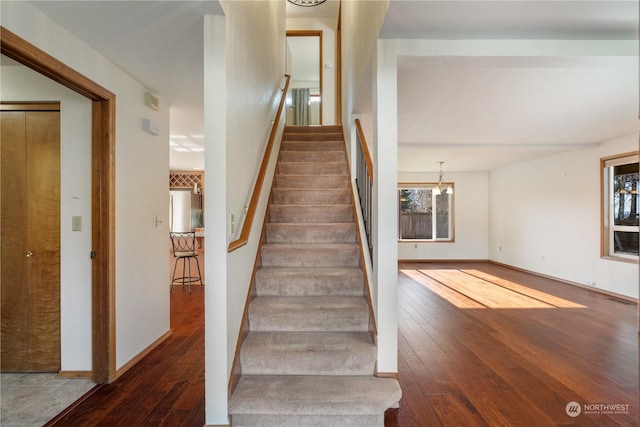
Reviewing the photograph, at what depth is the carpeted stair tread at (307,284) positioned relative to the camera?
8.95ft

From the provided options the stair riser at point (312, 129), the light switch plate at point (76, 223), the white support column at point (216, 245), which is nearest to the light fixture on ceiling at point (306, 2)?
the stair riser at point (312, 129)

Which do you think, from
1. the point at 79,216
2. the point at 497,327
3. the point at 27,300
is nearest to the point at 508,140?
the point at 497,327

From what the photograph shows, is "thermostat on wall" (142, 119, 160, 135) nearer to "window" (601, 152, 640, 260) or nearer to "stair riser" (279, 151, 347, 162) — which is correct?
"stair riser" (279, 151, 347, 162)

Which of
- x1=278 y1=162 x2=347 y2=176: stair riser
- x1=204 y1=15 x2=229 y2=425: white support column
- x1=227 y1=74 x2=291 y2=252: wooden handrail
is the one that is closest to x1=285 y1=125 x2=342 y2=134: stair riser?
x1=278 y1=162 x2=347 y2=176: stair riser

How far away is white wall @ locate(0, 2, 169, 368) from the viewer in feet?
7.73

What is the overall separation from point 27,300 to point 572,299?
21.0 feet

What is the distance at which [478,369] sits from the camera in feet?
8.55

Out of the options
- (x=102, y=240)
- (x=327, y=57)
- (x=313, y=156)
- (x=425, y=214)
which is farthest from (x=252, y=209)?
(x=425, y=214)

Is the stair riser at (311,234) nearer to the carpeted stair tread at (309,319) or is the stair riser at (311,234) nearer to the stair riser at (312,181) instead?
the stair riser at (312,181)

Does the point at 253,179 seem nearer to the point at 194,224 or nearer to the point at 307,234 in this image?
the point at 307,234

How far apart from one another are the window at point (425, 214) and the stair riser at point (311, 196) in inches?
207

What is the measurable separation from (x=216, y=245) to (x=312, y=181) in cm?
226

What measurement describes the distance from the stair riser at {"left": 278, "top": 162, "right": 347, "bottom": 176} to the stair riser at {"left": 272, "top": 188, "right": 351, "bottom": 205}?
460 millimetres

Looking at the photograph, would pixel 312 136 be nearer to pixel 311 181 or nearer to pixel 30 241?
pixel 311 181
